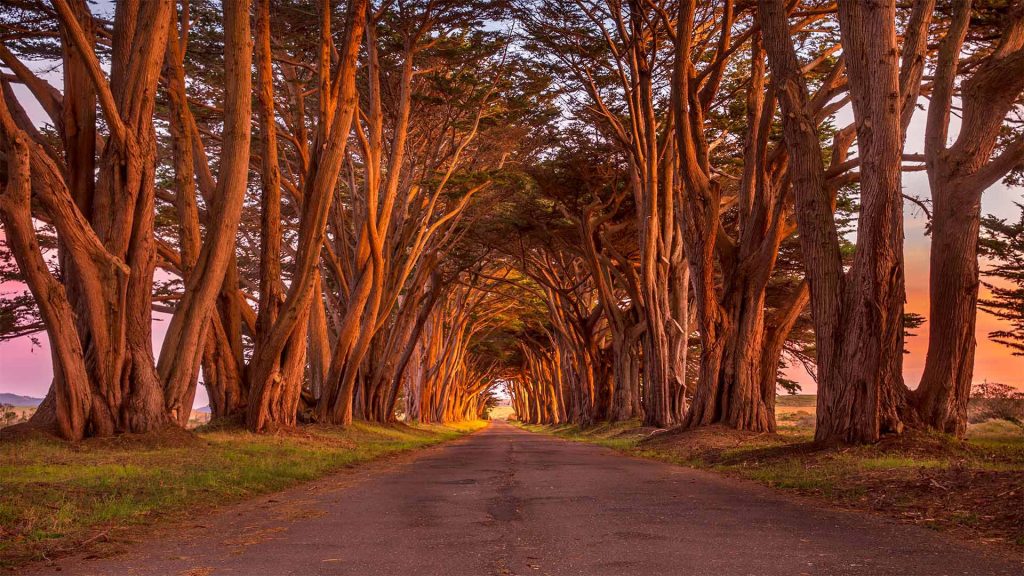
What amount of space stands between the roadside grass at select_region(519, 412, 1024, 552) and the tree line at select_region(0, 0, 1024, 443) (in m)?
0.58

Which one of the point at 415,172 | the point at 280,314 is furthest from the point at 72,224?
the point at 415,172

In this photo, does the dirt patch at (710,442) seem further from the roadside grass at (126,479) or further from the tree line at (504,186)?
the roadside grass at (126,479)

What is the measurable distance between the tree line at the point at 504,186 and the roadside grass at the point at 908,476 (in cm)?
58

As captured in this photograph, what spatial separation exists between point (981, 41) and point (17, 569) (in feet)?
53.7

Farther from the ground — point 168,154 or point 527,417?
point 168,154

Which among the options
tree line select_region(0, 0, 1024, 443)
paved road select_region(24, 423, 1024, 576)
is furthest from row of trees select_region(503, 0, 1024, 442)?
paved road select_region(24, 423, 1024, 576)

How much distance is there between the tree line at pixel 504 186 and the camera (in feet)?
34.6

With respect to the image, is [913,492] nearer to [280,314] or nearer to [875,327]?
[875,327]

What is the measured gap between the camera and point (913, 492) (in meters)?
7.10

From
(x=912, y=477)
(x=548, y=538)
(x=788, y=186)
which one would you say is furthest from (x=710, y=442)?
(x=548, y=538)

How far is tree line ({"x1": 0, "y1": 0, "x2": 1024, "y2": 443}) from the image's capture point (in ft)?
34.6

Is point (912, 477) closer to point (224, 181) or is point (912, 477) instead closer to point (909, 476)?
point (909, 476)

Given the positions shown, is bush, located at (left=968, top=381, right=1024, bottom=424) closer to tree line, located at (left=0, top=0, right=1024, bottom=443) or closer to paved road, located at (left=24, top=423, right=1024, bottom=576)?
tree line, located at (left=0, top=0, right=1024, bottom=443)

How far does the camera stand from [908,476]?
25.5ft
